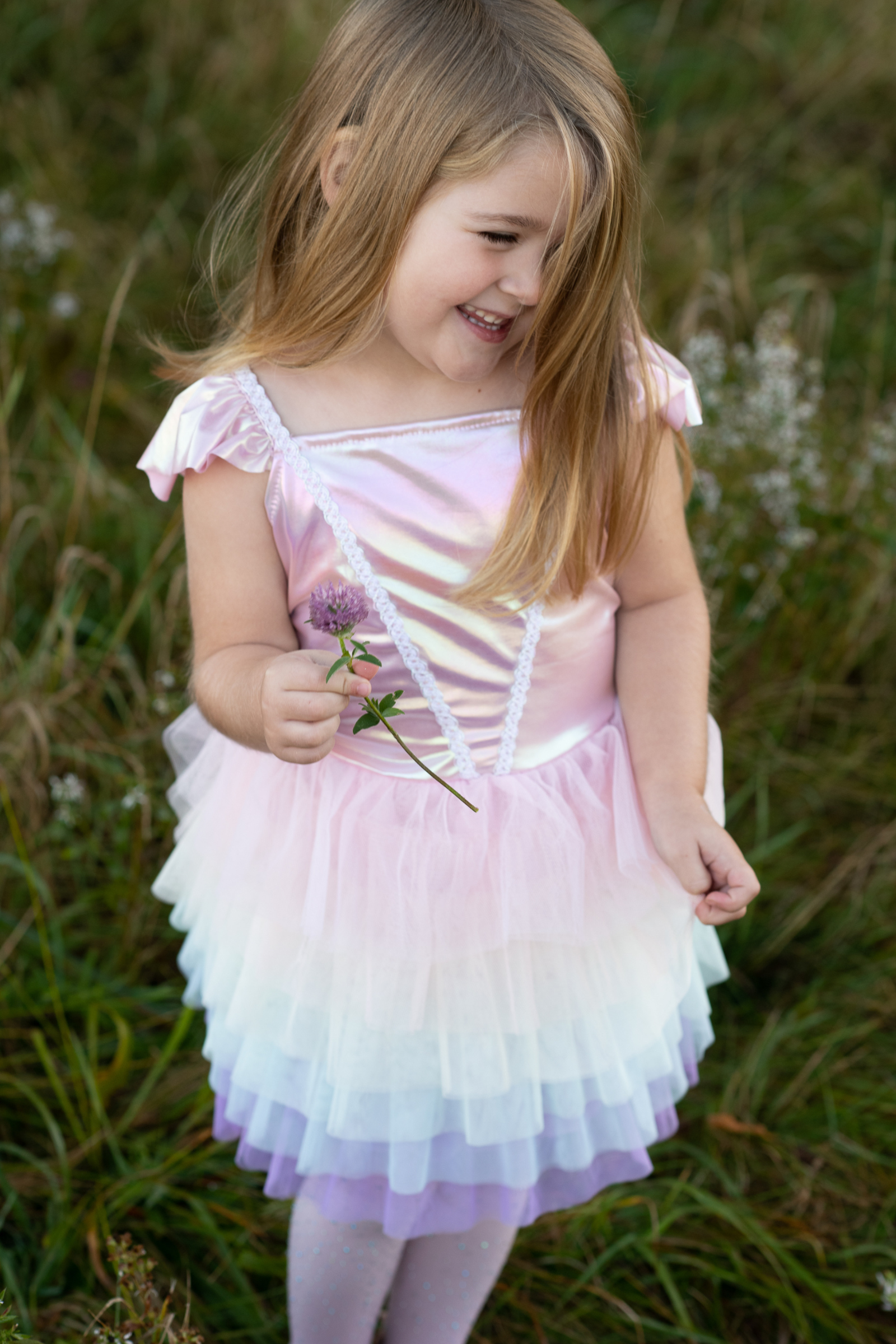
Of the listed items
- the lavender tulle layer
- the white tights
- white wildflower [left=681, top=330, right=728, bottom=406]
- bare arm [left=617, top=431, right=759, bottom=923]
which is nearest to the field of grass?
white wildflower [left=681, top=330, right=728, bottom=406]

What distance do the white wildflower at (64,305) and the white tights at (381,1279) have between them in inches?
84.1

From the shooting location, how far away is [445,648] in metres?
1.31

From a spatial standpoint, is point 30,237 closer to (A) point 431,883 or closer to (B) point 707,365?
(B) point 707,365

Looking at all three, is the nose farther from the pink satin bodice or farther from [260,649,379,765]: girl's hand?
[260,649,379,765]: girl's hand

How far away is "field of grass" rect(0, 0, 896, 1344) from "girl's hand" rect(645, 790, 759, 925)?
2.44 feet

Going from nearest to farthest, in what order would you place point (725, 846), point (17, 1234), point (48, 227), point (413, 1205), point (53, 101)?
point (725, 846) < point (413, 1205) < point (17, 1234) < point (48, 227) < point (53, 101)

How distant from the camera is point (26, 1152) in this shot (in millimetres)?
1775

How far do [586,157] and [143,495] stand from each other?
6.09 feet

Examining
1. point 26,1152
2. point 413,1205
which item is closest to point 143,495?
point 26,1152

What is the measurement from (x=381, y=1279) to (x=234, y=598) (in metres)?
0.93

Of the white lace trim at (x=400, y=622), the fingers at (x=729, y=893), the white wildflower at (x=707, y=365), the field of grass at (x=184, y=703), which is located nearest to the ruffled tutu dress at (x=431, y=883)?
the white lace trim at (x=400, y=622)

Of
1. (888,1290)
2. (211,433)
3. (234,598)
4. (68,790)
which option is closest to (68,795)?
(68,790)

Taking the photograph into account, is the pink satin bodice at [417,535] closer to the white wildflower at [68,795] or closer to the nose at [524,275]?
the nose at [524,275]

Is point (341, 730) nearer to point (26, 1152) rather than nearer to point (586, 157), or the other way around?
point (586, 157)
